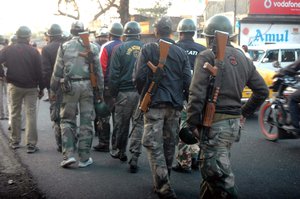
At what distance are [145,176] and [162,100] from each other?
1361 millimetres

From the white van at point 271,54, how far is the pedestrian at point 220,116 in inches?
356

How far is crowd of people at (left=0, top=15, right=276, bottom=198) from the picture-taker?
3.70m

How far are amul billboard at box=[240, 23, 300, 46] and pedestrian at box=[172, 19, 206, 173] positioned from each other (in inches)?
716

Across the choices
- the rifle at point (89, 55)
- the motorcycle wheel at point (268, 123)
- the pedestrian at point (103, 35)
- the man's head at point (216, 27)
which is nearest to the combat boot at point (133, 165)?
the rifle at point (89, 55)

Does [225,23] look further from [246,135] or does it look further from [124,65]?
[246,135]

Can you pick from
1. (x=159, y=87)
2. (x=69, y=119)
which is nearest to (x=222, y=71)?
(x=159, y=87)

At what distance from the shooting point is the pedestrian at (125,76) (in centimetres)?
585

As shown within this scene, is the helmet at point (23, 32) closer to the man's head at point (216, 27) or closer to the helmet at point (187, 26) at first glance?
the helmet at point (187, 26)

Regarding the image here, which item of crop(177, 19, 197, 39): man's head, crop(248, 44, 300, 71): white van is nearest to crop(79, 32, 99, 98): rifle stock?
crop(177, 19, 197, 39): man's head

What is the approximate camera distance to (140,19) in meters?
29.2

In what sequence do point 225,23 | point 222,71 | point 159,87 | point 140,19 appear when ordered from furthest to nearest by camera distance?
point 140,19
point 159,87
point 225,23
point 222,71

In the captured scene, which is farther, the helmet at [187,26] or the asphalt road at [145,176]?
the helmet at [187,26]

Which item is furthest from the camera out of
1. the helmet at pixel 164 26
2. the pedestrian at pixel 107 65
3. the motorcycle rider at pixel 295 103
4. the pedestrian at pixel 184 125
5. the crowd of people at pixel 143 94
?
the pedestrian at pixel 107 65

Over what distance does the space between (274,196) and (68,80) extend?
3.05 meters
